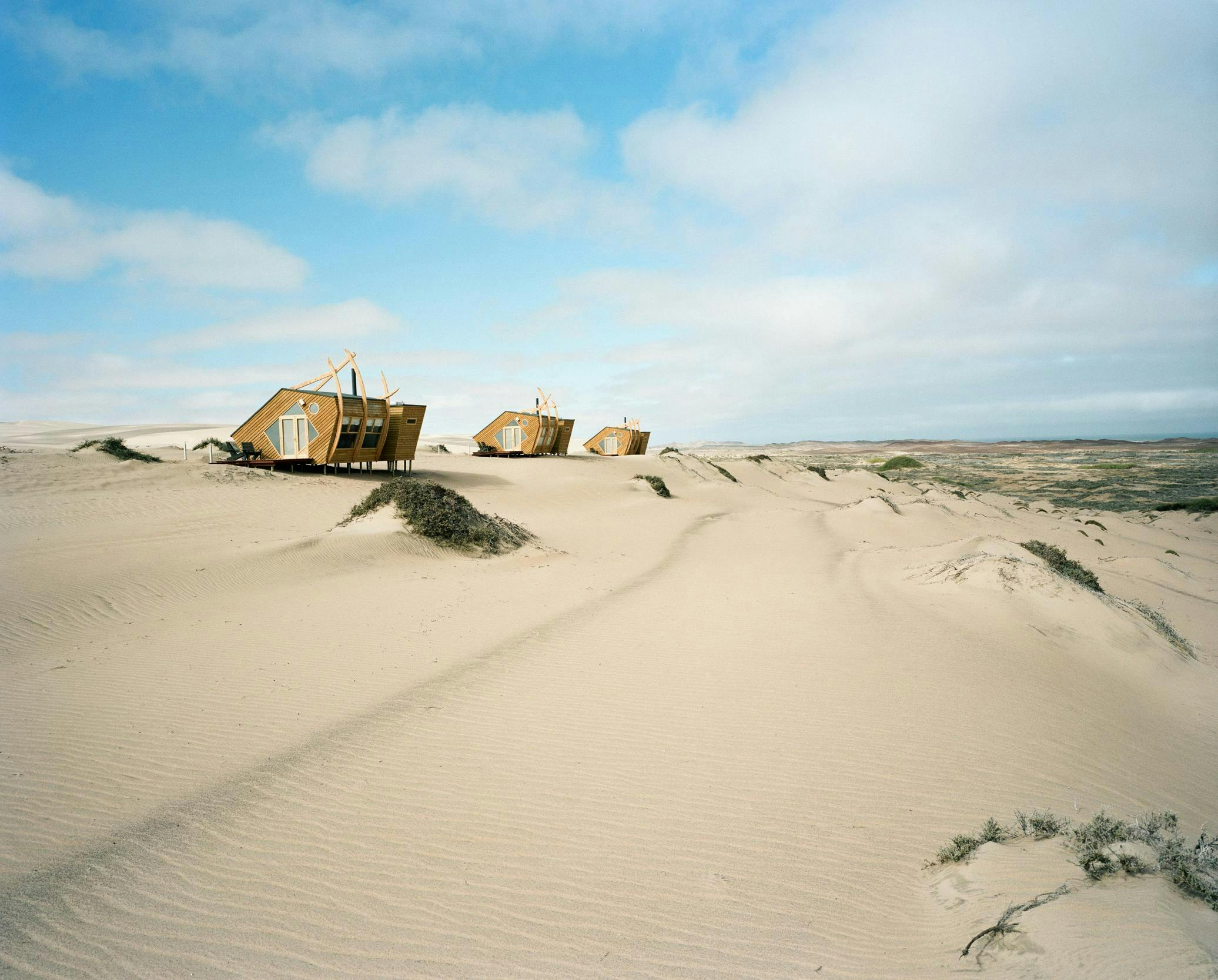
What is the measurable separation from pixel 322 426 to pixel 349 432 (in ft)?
2.95

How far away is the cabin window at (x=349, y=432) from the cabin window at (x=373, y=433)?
0.47 metres

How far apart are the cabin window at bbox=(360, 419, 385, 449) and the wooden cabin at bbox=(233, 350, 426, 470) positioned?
23mm

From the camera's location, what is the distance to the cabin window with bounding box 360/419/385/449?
23953 millimetres

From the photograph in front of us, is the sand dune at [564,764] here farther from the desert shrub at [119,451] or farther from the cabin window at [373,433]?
the desert shrub at [119,451]

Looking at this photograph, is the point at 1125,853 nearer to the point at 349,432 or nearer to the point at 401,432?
the point at 349,432

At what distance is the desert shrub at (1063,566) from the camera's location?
1155 centimetres

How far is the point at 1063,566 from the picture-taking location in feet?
40.8

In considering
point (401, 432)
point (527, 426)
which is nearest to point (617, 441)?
point (527, 426)

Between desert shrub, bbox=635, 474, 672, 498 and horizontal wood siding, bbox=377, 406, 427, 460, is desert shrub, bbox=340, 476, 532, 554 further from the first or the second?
desert shrub, bbox=635, 474, 672, 498

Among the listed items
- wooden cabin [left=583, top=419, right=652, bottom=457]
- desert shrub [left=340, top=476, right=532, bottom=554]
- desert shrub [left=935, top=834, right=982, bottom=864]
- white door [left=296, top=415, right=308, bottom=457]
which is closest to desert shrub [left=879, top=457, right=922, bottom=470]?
wooden cabin [left=583, top=419, right=652, bottom=457]

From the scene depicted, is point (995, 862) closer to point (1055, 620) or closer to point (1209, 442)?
point (1055, 620)

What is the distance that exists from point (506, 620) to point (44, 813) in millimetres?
5491

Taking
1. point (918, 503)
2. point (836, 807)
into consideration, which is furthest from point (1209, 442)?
point (836, 807)

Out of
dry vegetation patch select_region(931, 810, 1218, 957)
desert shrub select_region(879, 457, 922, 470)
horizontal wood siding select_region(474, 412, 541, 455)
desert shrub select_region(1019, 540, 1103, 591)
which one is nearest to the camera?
dry vegetation patch select_region(931, 810, 1218, 957)
